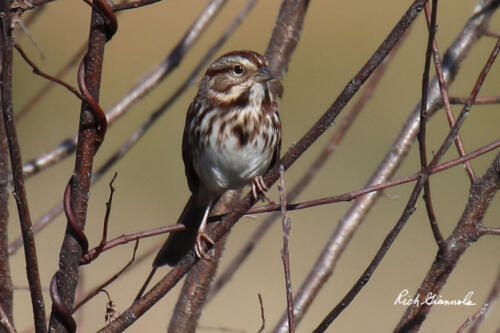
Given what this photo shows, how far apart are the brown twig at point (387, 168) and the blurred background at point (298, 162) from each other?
11.1 ft

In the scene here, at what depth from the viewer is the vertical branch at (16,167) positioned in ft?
4.64

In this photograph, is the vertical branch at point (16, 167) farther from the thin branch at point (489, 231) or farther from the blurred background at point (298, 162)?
the blurred background at point (298, 162)

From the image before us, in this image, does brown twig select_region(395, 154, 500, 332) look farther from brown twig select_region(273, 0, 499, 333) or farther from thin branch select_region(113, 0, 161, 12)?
thin branch select_region(113, 0, 161, 12)

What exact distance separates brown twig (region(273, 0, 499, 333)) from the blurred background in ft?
11.1

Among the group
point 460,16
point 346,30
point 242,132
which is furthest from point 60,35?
point 242,132

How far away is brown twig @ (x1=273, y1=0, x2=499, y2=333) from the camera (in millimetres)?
2264

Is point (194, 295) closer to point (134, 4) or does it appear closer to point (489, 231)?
point (489, 231)

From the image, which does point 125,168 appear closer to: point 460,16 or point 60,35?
point 60,35

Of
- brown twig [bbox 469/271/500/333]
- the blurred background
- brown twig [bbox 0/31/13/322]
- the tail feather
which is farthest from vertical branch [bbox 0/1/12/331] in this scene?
the blurred background

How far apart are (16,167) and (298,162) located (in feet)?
22.2

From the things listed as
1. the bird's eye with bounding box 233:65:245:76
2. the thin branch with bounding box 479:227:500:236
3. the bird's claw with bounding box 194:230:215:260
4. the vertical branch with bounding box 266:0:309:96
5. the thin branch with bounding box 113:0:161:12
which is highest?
the vertical branch with bounding box 266:0:309:96

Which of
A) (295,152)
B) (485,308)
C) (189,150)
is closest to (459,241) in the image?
(485,308)

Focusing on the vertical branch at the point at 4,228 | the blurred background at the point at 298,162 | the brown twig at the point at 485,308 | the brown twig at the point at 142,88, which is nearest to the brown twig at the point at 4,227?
the vertical branch at the point at 4,228

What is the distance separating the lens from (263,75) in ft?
8.66
